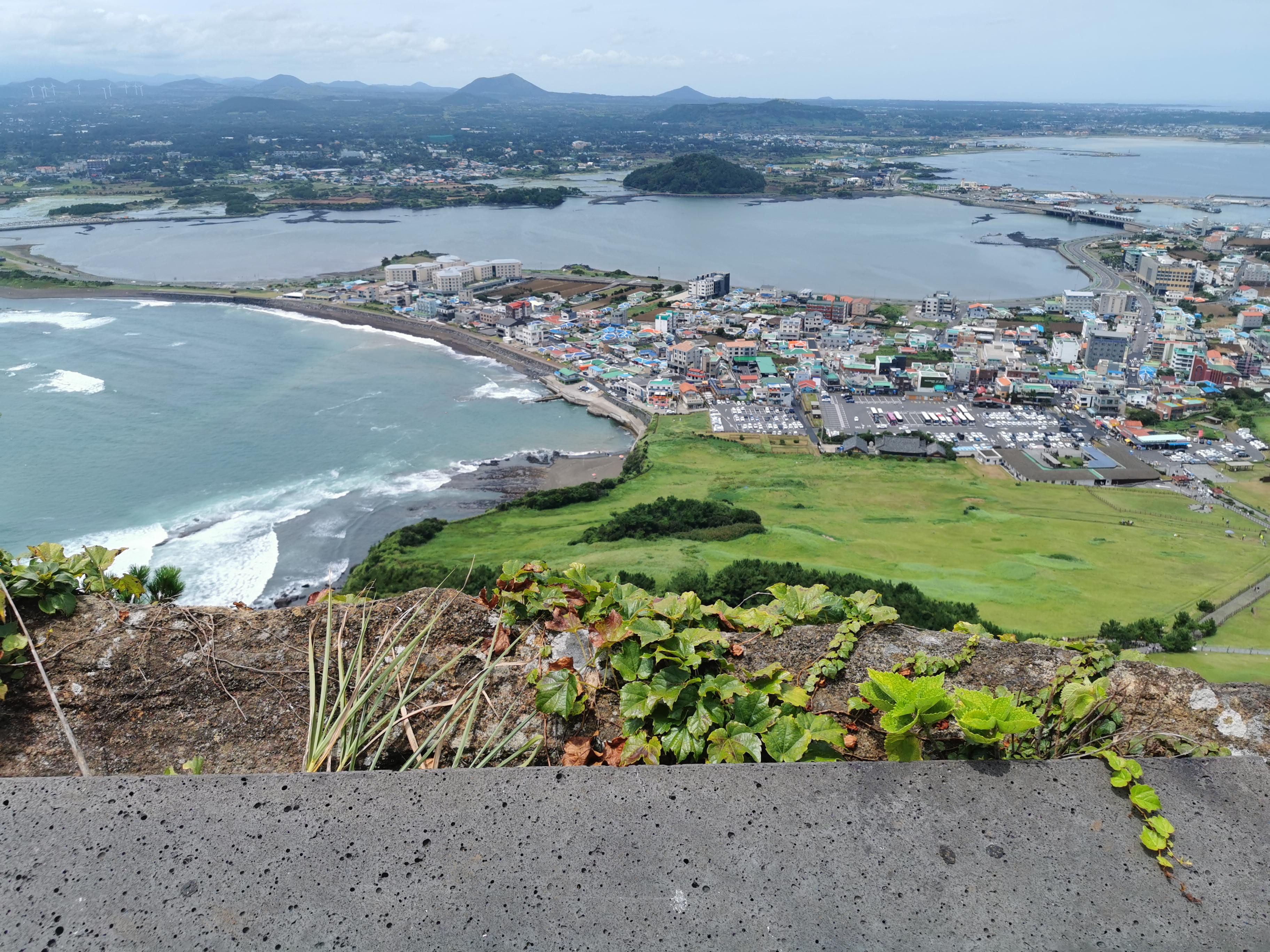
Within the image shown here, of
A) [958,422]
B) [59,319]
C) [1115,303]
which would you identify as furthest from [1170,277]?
[59,319]

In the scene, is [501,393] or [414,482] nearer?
[414,482]

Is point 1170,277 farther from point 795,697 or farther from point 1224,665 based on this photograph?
point 795,697

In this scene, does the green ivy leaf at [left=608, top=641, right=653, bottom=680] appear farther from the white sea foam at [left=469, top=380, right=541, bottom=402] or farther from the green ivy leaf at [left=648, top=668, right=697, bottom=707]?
the white sea foam at [left=469, top=380, right=541, bottom=402]

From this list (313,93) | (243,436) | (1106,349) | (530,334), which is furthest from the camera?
(313,93)

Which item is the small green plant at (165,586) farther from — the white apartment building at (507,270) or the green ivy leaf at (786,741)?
the white apartment building at (507,270)

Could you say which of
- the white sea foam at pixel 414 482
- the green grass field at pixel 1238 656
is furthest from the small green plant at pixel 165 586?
the white sea foam at pixel 414 482

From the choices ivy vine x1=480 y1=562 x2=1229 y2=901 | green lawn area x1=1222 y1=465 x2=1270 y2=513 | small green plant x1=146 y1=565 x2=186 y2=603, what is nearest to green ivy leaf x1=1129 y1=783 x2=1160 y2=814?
ivy vine x1=480 y1=562 x2=1229 y2=901

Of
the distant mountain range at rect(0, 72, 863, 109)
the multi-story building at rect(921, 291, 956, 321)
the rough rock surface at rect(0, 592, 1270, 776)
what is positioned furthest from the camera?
the distant mountain range at rect(0, 72, 863, 109)

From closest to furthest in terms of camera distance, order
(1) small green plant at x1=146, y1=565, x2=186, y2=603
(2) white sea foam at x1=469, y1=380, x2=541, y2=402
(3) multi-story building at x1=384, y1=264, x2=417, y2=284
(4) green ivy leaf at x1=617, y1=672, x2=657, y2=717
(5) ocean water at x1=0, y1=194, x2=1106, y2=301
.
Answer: (4) green ivy leaf at x1=617, y1=672, x2=657, y2=717 → (1) small green plant at x1=146, y1=565, x2=186, y2=603 → (2) white sea foam at x1=469, y1=380, x2=541, y2=402 → (3) multi-story building at x1=384, y1=264, x2=417, y2=284 → (5) ocean water at x1=0, y1=194, x2=1106, y2=301
